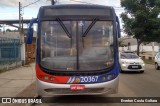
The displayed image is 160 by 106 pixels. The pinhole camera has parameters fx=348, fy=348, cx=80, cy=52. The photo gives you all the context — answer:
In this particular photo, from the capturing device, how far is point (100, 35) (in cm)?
1102

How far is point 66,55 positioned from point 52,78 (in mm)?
853

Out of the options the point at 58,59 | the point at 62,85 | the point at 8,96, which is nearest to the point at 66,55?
the point at 58,59

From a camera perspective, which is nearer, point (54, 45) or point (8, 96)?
point (54, 45)

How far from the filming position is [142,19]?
48.2 meters

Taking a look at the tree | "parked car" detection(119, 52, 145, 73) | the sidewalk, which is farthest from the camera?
the tree

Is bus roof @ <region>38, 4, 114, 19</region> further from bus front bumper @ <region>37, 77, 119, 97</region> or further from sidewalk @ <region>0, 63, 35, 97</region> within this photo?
sidewalk @ <region>0, 63, 35, 97</region>

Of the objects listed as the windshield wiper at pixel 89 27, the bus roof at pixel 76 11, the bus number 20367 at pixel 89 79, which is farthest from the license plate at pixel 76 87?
the bus roof at pixel 76 11

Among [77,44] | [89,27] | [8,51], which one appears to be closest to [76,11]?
[89,27]

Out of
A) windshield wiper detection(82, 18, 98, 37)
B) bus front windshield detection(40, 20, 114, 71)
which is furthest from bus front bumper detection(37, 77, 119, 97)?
windshield wiper detection(82, 18, 98, 37)

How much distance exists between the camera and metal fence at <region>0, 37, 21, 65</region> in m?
26.6

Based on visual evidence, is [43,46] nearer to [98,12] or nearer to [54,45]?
[54,45]

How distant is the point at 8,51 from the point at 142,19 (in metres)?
25.2

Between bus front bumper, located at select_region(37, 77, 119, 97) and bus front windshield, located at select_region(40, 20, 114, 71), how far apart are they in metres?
0.52

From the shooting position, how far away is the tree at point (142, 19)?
47.4 metres
